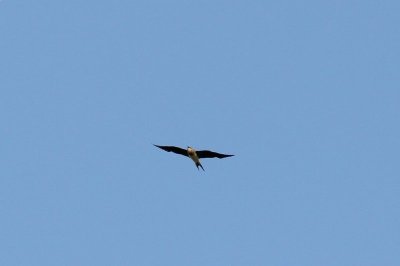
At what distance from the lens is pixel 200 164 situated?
69312 millimetres

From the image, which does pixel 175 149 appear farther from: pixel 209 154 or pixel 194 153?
pixel 209 154

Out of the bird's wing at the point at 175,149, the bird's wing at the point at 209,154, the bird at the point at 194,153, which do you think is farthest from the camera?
the bird's wing at the point at 175,149

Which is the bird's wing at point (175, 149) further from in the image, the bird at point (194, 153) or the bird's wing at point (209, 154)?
the bird's wing at point (209, 154)

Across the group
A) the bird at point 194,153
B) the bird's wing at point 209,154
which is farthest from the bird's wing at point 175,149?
the bird's wing at point 209,154

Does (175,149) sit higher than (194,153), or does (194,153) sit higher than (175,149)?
(175,149)

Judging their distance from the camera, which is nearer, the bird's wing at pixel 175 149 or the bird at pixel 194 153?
the bird at pixel 194 153

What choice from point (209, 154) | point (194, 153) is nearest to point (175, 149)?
point (194, 153)

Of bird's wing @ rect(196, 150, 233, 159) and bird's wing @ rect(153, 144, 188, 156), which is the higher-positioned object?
bird's wing @ rect(153, 144, 188, 156)

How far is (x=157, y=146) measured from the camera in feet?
230

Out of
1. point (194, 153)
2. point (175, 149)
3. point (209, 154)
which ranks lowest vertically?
point (209, 154)

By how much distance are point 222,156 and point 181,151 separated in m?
3.52

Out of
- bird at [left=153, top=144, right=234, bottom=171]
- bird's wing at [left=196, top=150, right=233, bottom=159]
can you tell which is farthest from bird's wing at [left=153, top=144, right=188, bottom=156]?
bird's wing at [left=196, top=150, right=233, bottom=159]

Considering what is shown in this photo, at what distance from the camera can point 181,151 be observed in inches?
2746

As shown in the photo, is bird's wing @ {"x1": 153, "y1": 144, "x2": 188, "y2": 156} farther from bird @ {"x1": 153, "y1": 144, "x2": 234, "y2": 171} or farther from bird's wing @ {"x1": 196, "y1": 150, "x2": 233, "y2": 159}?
bird's wing @ {"x1": 196, "y1": 150, "x2": 233, "y2": 159}
